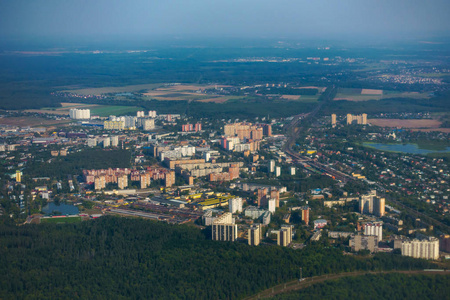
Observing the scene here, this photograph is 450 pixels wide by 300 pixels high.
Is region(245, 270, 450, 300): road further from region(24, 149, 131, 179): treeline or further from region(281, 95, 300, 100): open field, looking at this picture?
region(281, 95, 300, 100): open field

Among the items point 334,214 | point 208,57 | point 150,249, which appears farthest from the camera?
point 208,57

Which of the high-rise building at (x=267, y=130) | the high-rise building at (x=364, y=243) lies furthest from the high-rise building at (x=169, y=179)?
the high-rise building at (x=267, y=130)

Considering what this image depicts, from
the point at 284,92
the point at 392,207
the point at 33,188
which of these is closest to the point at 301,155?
the point at 392,207

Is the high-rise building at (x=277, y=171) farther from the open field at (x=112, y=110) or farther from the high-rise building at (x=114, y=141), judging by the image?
the open field at (x=112, y=110)

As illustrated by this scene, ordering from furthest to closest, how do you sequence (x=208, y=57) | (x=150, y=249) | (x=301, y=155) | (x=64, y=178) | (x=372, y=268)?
(x=208, y=57) → (x=301, y=155) → (x=64, y=178) → (x=150, y=249) → (x=372, y=268)

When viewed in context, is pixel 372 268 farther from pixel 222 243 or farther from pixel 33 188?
pixel 33 188

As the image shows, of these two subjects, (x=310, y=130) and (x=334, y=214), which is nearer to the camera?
(x=334, y=214)
